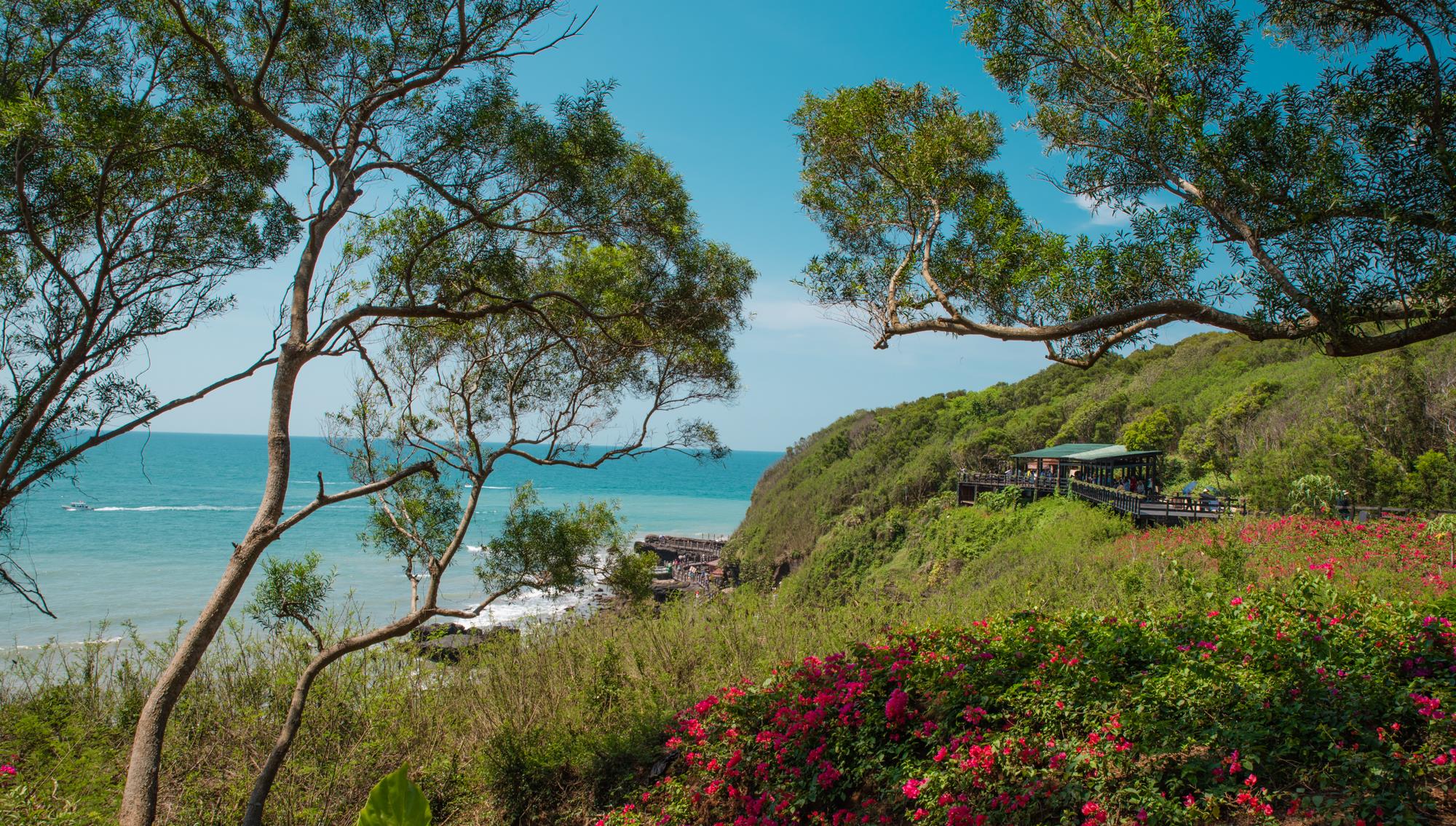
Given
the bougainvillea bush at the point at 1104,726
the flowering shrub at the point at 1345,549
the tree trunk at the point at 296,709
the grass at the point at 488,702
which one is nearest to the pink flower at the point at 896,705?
the bougainvillea bush at the point at 1104,726

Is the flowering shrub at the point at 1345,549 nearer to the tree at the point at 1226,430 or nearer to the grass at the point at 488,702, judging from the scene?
the grass at the point at 488,702

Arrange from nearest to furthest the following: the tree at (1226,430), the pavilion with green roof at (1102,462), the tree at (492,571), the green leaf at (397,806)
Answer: the green leaf at (397,806), the tree at (492,571), the pavilion with green roof at (1102,462), the tree at (1226,430)

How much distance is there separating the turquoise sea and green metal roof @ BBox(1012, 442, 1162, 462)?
11787 millimetres

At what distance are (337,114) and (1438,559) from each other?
425 inches

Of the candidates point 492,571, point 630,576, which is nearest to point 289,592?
point 492,571

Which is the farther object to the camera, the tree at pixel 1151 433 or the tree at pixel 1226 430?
the tree at pixel 1151 433

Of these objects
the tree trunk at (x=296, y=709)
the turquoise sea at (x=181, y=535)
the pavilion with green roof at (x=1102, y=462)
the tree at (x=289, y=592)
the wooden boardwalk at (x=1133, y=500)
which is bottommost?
the turquoise sea at (x=181, y=535)

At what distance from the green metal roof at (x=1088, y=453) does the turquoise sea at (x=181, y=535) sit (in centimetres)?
1179

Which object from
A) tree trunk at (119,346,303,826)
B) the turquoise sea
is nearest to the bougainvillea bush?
tree trunk at (119,346,303,826)

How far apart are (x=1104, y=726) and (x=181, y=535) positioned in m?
38.3

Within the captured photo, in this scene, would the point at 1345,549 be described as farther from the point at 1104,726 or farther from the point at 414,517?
the point at 414,517

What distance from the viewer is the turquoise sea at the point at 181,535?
1736 cm

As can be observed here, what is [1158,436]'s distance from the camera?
25.7 m

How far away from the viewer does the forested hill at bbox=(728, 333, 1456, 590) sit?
15359 mm
